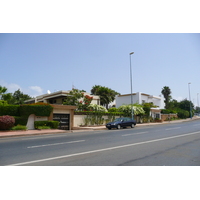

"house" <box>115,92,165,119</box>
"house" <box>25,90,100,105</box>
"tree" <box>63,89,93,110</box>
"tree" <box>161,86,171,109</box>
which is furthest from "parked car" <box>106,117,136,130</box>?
"tree" <box>161,86,171,109</box>

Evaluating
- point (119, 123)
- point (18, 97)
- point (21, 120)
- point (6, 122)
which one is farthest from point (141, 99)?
point (6, 122)

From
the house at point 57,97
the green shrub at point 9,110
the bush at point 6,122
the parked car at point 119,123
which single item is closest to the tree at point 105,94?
the house at point 57,97

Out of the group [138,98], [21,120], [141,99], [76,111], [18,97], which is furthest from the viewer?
[141,99]

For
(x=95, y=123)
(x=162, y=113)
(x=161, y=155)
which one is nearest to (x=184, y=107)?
(x=162, y=113)

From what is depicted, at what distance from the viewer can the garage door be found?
83.5 ft

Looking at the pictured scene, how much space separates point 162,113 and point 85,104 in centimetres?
3012

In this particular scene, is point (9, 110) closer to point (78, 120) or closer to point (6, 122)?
point (6, 122)

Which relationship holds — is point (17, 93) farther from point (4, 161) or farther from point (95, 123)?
point (4, 161)

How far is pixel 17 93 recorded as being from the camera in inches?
2040

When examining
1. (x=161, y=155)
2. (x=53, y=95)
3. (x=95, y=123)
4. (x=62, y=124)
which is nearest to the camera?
(x=161, y=155)

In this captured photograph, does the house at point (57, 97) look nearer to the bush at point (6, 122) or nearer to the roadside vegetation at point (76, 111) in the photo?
the roadside vegetation at point (76, 111)

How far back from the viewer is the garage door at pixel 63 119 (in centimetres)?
2545

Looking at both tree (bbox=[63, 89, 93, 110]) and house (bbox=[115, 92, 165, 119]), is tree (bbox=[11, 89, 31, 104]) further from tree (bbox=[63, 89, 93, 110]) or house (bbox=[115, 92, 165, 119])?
house (bbox=[115, 92, 165, 119])

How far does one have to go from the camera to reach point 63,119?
85.8 feet
